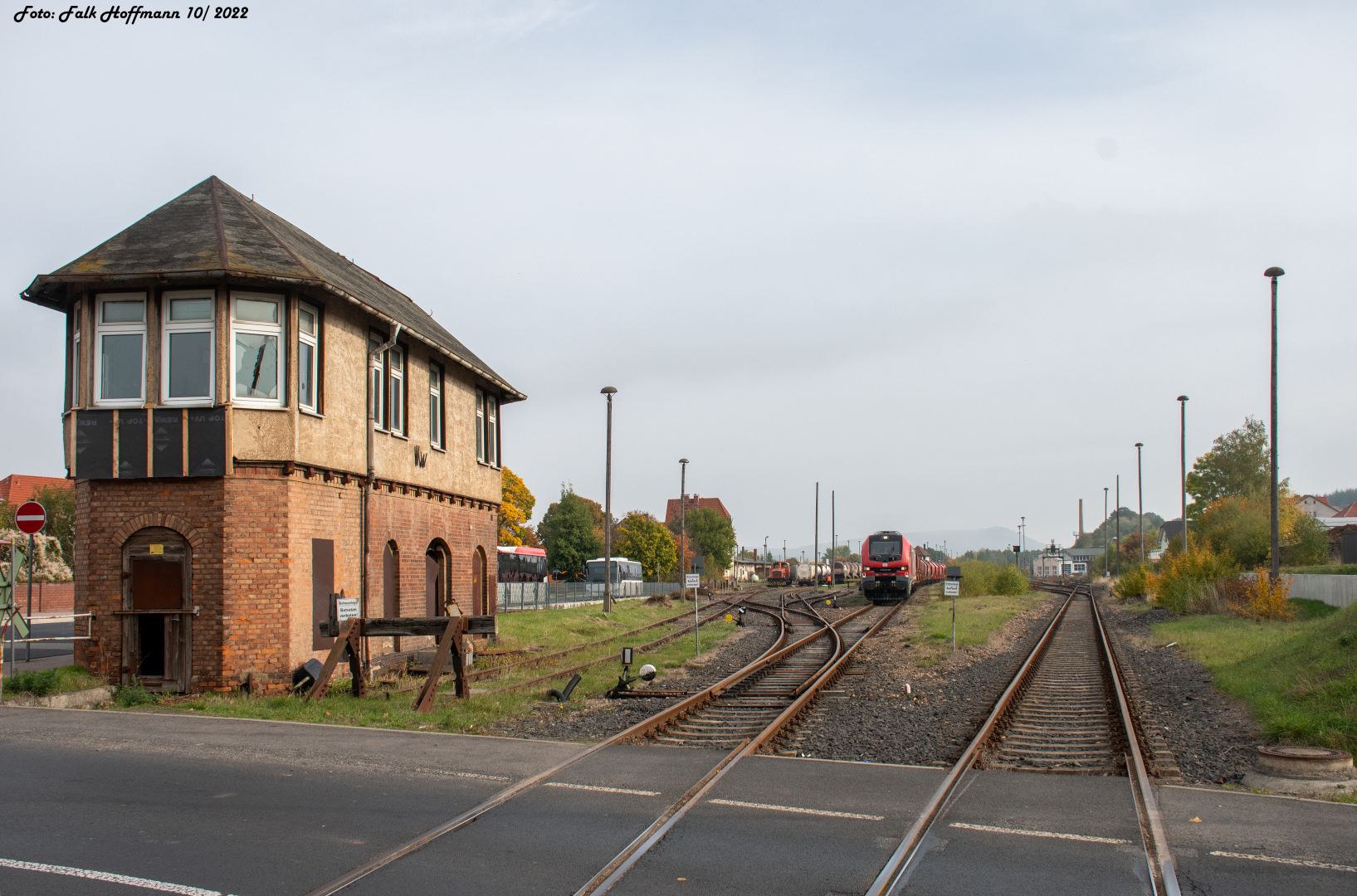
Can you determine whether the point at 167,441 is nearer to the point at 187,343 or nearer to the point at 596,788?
the point at 187,343

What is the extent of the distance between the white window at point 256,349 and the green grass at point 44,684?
4295mm

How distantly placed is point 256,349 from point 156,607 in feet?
12.8

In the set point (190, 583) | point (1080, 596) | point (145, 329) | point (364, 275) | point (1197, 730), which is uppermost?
point (364, 275)

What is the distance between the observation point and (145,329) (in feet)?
47.0

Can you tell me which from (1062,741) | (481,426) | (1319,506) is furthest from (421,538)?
(1319,506)

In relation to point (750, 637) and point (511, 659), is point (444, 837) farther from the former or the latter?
point (750, 637)

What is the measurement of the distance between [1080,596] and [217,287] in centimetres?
4893

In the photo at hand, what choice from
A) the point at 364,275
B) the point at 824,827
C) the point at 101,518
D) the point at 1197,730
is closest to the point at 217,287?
the point at 101,518

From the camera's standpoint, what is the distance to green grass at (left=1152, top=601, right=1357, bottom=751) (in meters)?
10.9

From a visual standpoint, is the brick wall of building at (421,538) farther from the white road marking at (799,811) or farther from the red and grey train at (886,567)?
the red and grey train at (886,567)

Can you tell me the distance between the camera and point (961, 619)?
30.1 metres

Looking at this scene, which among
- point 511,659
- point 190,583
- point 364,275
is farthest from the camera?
point 364,275

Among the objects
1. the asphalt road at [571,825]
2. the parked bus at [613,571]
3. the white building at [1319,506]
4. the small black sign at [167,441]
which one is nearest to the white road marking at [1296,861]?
the asphalt road at [571,825]

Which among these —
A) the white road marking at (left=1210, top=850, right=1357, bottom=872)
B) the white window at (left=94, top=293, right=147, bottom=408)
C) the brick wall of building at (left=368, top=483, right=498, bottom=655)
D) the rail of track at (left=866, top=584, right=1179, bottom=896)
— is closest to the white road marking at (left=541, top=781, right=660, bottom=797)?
the rail of track at (left=866, top=584, right=1179, bottom=896)
